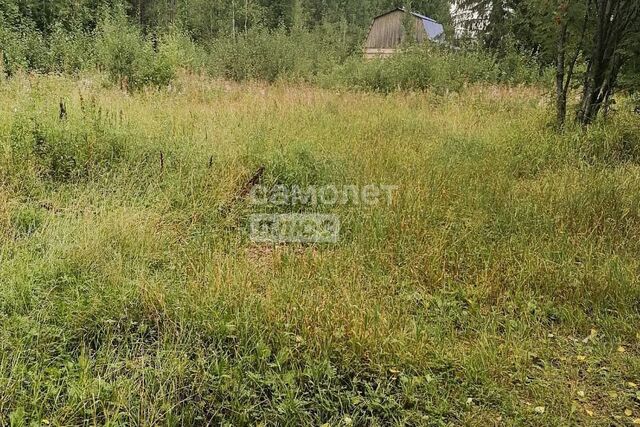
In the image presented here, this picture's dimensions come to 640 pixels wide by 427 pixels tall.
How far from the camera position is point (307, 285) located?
7.74 ft

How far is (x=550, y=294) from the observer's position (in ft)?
7.92

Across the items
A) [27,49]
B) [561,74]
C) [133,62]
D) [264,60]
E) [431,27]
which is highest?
[431,27]

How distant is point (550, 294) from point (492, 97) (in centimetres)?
617

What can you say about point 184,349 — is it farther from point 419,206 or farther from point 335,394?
point 419,206

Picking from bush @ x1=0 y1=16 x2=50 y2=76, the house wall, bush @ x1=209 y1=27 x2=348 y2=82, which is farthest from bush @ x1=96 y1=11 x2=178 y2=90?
the house wall

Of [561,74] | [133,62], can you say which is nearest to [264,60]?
[133,62]

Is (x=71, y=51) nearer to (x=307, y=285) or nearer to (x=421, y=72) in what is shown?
(x=421, y=72)

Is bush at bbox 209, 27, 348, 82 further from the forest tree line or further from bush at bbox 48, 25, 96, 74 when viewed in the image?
bush at bbox 48, 25, 96, 74

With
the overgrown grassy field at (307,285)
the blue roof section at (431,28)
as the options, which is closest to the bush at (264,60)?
the overgrown grassy field at (307,285)

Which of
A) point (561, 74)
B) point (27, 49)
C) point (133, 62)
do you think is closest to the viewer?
point (561, 74)

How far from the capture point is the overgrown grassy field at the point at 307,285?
1683 millimetres

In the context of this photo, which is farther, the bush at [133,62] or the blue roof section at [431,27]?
the blue roof section at [431,27]

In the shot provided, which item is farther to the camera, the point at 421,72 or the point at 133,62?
the point at 421,72

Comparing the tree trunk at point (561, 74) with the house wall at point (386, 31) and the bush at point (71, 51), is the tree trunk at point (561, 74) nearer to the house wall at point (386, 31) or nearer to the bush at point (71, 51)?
the bush at point (71, 51)
